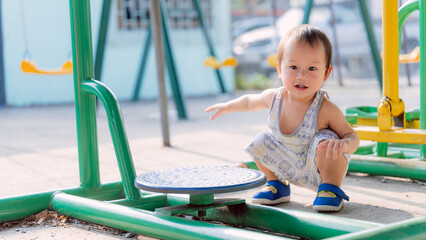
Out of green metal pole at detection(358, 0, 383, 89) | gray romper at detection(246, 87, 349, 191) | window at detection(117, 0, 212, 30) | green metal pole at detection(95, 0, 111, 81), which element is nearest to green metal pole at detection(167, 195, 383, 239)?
gray romper at detection(246, 87, 349, 191)

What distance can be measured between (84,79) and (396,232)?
0.89 m

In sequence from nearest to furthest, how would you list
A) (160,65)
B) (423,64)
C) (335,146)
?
1. (335,146)
2. (423,64)
3. (160,65)

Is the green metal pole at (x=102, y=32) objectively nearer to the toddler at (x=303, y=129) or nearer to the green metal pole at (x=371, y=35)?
the green metal pole at (x=371, y=35)

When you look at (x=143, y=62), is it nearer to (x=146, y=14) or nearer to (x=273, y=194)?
(x=146, y=14)

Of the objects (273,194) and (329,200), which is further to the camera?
(273,194)

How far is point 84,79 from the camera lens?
147 cm

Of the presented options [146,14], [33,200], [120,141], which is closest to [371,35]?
[120,141]

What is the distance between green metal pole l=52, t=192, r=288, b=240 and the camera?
3.26 feet

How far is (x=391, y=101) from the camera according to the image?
1744 millimetres

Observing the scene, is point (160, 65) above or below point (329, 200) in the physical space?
above

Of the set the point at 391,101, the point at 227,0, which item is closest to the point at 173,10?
the point at 227,0

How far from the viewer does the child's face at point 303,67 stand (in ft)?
4.48

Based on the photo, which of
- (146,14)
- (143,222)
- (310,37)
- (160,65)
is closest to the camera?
(143,222)

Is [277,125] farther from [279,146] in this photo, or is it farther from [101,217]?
[101,217]
